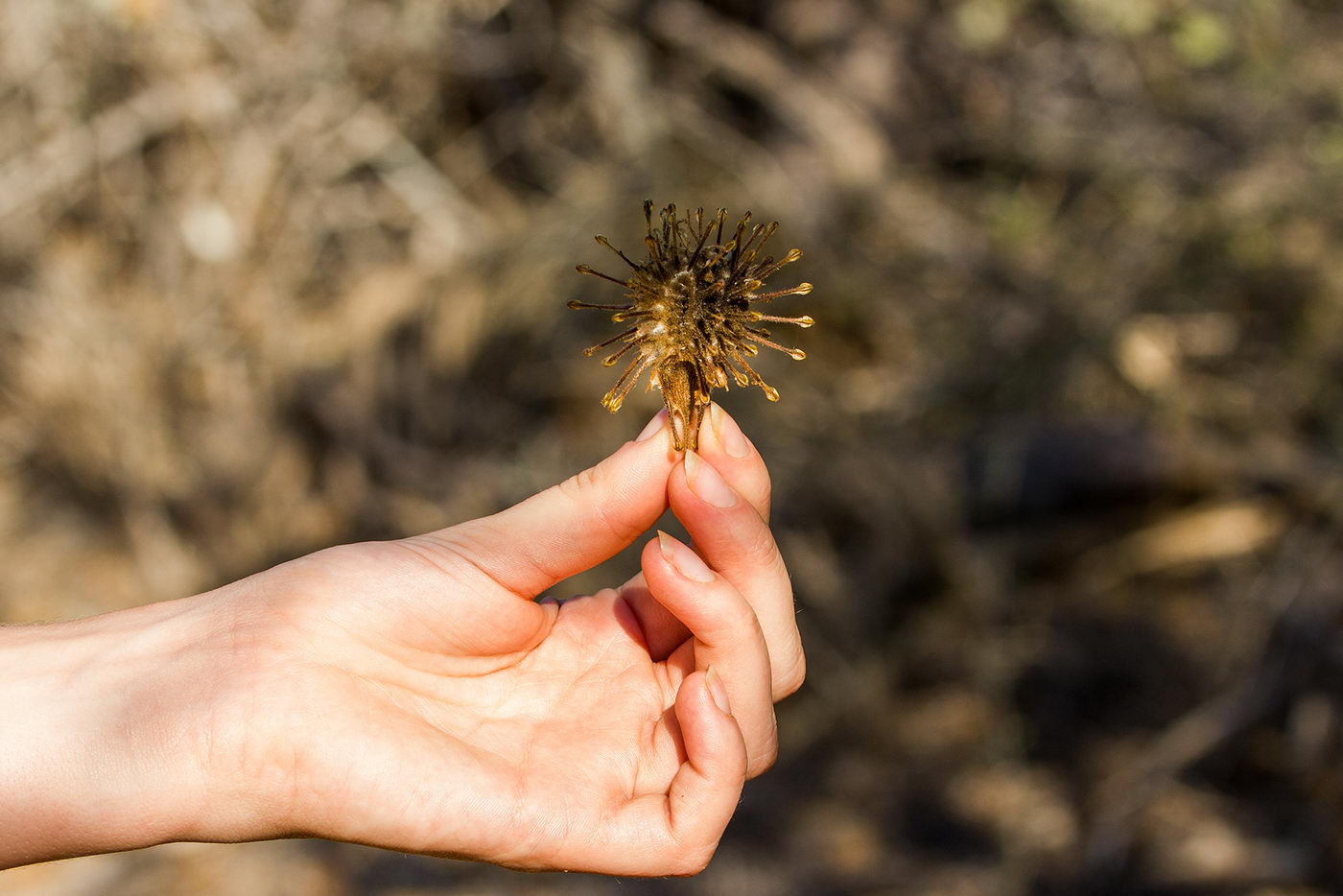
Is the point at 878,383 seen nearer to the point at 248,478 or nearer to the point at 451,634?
the point at 248,478

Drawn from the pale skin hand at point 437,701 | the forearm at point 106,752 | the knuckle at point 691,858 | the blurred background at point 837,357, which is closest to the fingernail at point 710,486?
the pale skin hand at point 437,701

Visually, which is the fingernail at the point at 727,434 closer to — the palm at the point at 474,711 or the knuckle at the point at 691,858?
the palm at the point at 474,711

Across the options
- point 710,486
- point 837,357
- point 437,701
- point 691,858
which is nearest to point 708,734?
point 691,858

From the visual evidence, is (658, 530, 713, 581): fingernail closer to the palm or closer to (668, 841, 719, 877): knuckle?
the palm

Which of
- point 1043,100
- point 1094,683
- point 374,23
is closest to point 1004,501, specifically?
point 1094,683

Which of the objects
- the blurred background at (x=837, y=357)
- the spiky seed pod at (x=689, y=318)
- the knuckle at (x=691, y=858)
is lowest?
the knuckle at (x=691, y=858)

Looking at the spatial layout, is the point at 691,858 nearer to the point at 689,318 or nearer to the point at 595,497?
the point at 595,497

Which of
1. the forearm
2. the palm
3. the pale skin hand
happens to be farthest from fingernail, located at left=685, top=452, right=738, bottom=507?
the forearm
